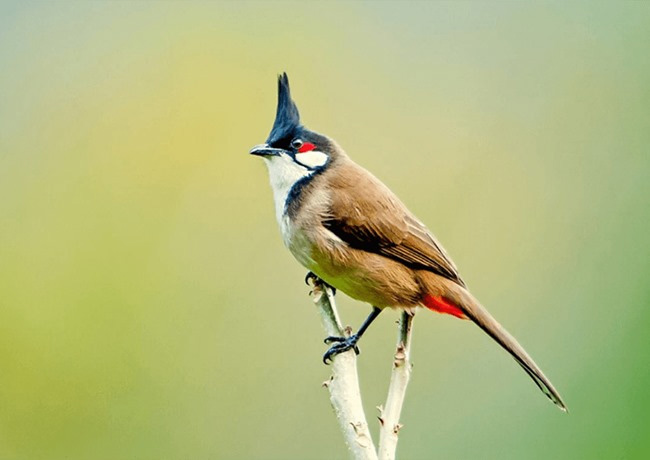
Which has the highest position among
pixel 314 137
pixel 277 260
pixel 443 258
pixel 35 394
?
pixel 314 137

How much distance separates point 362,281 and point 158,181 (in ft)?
5.86

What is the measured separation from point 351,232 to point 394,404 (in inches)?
39.4

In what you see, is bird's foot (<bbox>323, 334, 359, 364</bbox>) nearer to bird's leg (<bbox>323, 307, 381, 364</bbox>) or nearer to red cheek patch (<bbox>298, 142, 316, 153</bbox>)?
bird's leg (<bbox>323, 307, 381, 364</bbox>)

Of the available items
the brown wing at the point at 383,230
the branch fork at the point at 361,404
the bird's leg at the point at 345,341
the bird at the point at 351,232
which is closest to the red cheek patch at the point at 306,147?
the bird at the point at 351,232

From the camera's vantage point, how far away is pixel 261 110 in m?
4.70

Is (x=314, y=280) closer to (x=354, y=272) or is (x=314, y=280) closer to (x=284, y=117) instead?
(x=354, y=272)

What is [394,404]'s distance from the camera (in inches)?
81.0

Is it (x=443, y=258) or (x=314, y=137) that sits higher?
(x=314, y=137)

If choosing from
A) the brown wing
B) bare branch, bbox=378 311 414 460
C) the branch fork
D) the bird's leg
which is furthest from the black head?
bare branch, bbox=378 311 414 460

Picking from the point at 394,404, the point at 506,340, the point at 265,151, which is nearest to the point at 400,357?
the point at 394,404

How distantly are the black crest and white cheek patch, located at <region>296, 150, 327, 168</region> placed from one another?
82 millimetres

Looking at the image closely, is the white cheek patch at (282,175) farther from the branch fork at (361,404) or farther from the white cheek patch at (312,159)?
the branch fork at (361,404)

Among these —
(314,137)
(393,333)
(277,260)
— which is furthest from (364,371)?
(314,137)

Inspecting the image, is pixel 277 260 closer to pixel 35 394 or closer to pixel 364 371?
pixel 364 371
